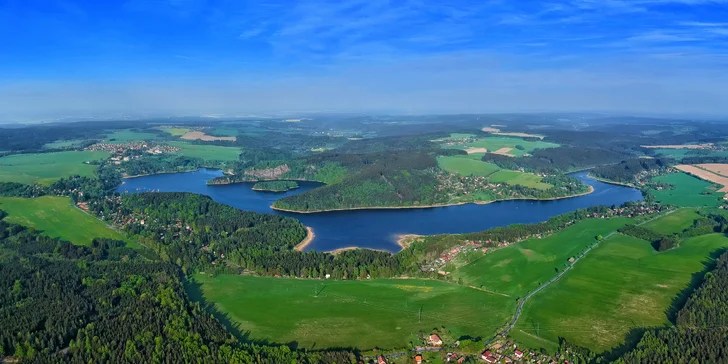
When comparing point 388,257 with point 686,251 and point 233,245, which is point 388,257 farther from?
point 686,251

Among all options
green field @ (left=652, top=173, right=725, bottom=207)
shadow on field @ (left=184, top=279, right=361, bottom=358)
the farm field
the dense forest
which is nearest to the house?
shadow on field @ (left=184, top=279, right=361, bottom=358)

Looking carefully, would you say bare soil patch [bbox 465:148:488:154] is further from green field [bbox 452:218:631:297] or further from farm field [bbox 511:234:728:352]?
farm field [bbox 511:234:728:352]

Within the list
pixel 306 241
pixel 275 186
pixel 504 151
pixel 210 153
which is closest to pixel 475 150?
pixel 504 151

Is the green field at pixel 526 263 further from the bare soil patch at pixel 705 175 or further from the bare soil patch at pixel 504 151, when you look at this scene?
the bare soil patch at pixel 504 151

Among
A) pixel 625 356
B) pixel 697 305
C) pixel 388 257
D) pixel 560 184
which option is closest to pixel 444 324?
pixel 625 356

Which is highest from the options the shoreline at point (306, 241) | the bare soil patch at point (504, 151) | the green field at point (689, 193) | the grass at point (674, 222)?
the bare soil patch at point (504, 151)

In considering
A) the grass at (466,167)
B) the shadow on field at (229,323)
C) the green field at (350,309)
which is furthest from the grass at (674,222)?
the shadow on field at (229,323)
